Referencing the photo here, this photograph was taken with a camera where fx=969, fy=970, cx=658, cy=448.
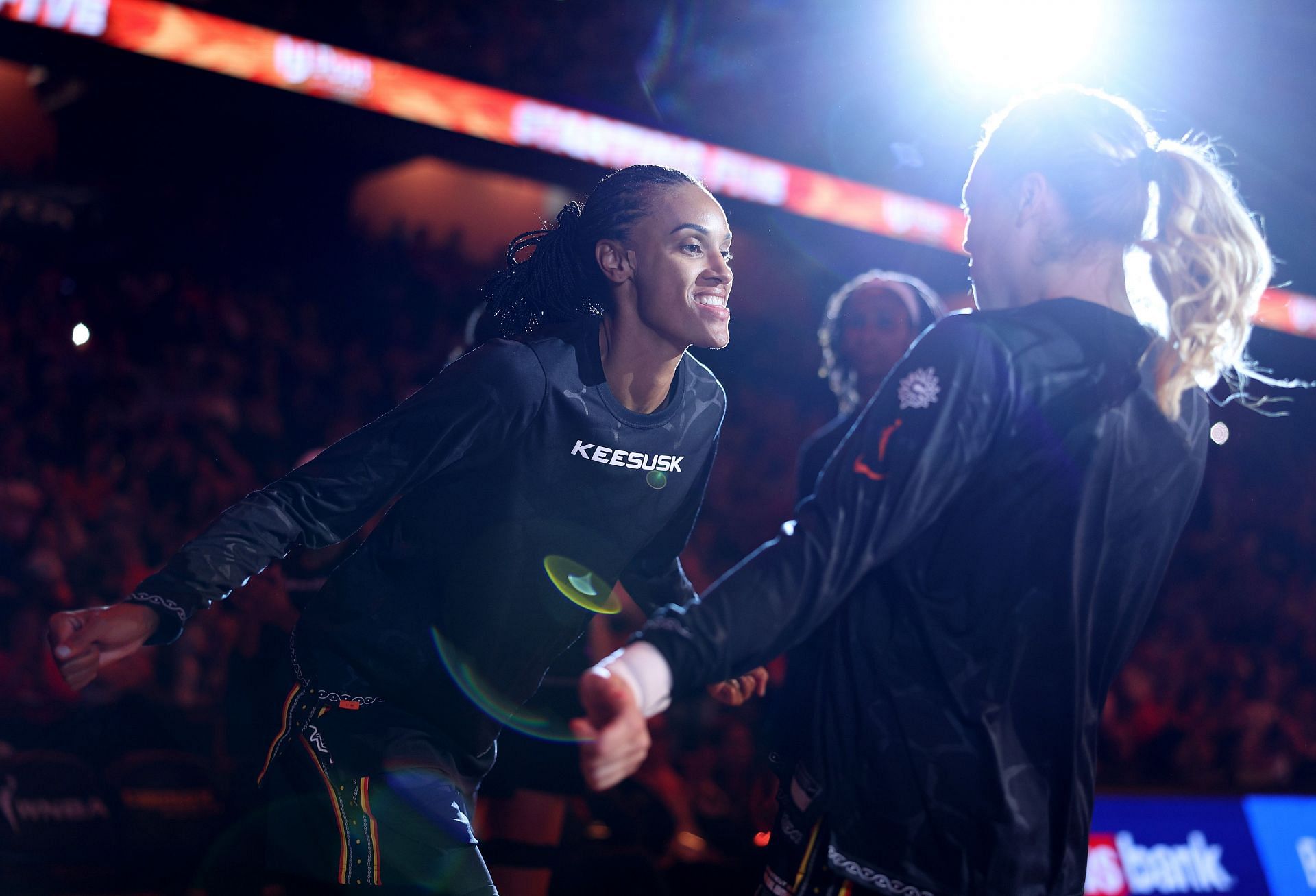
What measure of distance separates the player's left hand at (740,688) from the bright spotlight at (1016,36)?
224 inches

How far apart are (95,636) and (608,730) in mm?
840

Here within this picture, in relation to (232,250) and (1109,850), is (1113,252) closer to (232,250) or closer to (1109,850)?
(1109,850)

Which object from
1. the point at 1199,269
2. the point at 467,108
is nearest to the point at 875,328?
the point at 1199,269

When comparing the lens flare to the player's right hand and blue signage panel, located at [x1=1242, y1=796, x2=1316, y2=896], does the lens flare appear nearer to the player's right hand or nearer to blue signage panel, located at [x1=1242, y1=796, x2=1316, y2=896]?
the player's right hand

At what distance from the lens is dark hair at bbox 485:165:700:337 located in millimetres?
1997

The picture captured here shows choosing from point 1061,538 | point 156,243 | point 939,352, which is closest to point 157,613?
point 939,352

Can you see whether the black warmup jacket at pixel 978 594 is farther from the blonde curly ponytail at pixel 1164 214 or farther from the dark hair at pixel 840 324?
the dark hair at pixel 840 324

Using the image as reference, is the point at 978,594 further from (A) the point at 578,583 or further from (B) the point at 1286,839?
(B) the point at 1286,839

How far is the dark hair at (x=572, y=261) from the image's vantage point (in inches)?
78.6

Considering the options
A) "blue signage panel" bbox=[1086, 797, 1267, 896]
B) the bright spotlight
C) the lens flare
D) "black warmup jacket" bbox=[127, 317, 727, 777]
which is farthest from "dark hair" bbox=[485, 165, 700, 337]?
the bright spotlight

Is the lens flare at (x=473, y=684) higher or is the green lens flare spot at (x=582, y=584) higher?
the green lens flare spot at (x=582, y=584)

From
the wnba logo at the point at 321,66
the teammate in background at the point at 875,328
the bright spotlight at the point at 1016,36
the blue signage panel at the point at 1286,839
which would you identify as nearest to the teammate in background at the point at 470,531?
the teammate in background at the point at 875,328

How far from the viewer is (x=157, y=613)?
58.1 inches

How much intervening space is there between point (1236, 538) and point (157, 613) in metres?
12.5
